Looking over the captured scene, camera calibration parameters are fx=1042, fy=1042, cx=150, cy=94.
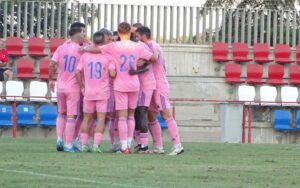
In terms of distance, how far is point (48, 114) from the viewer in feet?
91.6

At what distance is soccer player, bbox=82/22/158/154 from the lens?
16344 mm

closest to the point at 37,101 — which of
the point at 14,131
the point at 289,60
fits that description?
the point at 14,131

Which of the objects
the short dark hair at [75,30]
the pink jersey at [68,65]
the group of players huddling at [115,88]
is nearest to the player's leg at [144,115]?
the group of players huddling at [115,88]

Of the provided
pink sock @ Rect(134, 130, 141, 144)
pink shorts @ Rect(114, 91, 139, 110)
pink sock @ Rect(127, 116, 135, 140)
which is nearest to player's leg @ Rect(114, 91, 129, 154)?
pink shorts @ Rect(114, 91, 139, 110)

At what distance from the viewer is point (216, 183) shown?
10.9 metres

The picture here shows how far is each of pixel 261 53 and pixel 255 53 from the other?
197mm

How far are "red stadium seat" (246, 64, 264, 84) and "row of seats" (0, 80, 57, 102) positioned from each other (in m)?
5.87

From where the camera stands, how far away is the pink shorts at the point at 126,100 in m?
16.5

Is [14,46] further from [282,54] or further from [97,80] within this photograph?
[97,80]

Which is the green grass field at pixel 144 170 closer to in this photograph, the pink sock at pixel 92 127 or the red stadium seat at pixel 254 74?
the pink sock at pixel 92 127

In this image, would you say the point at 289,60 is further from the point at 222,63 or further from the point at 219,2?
A: the point at 219,2

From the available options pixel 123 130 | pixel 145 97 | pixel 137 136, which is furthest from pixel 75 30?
pixel 137 136

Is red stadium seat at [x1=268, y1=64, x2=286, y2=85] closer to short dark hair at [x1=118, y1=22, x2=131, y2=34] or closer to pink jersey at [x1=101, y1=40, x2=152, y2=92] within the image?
pink jersey at [x1=101, y1=40, x2=152, y2=92]

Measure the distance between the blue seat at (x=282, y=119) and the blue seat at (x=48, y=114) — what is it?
243 inches
